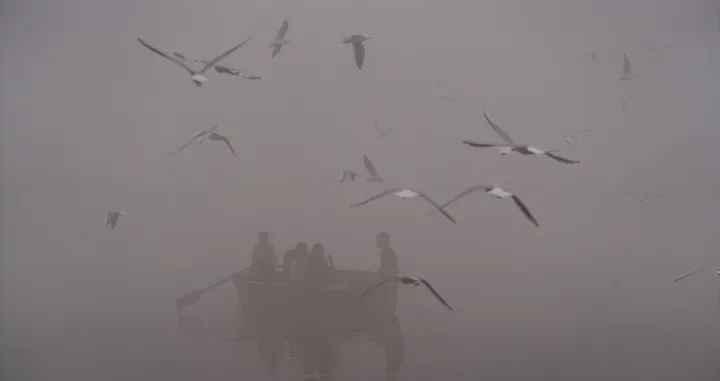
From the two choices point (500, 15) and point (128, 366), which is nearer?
point (128, 366)

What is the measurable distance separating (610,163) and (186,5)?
1281 millimetres

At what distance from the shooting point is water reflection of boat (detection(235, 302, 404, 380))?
1.39 meters

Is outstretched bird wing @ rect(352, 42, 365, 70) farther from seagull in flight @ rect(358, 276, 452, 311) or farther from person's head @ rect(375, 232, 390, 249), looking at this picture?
seagull in flight @ rect(358, 276, 452, 311)

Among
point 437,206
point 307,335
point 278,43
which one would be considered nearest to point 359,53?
point 278,43

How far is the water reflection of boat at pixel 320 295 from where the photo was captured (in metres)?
1.40

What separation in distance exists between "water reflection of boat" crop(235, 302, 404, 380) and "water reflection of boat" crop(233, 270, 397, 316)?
1 centimetres

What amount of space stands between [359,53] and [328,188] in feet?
1.26

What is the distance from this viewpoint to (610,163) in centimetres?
150

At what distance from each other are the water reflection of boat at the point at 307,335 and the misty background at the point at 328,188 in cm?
5

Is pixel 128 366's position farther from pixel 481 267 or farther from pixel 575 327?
pixel 575 327

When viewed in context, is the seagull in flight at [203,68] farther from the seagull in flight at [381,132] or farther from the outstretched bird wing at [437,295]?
the outstretched bird wing at [437,295]

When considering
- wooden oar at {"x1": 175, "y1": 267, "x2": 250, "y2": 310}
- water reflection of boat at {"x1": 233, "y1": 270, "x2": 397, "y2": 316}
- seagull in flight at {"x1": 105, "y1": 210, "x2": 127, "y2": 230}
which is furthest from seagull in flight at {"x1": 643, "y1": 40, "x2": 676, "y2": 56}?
seagull in flight at {"x1": 105, "y1": 210, "x2": 127, "y2": 230}

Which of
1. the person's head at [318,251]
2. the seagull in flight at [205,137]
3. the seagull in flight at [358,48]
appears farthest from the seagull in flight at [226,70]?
the person's head at [318,251]

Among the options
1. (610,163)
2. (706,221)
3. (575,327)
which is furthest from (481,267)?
(706,221)
